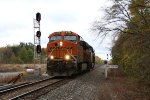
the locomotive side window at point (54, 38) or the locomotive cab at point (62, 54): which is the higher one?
the locomotive side window at point (54, 38)

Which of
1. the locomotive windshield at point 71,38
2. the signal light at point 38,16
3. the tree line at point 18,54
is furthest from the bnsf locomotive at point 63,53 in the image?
the tree line at point 18,54

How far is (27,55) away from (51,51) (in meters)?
95.2

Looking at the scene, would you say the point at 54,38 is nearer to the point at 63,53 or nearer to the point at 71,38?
the point at 71,38

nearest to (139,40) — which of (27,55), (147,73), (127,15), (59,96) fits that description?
(147,73)

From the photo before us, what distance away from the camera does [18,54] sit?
133 meters

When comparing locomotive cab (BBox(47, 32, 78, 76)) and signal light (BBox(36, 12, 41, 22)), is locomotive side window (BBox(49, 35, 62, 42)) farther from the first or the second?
signal light (BBox(36, 12, 41, 22))

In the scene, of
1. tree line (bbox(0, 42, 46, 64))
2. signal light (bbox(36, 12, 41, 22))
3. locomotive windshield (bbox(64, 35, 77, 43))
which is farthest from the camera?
tree line (bbox(0, 42, 46, 64))

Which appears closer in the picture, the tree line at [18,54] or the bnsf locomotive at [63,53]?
the bnsf locomotive at [63,53]

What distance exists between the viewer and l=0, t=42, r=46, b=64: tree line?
124812 mm

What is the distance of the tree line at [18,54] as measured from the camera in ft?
409

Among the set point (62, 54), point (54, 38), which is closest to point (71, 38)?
point (54, 38)

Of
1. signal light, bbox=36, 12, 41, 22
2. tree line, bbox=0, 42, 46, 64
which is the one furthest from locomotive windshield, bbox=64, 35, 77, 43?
tree line, bbox=0, 42, 46, 64

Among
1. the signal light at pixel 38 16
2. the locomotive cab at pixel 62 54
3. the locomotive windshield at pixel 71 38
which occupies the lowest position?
the locomotive cab at pixel 62 54

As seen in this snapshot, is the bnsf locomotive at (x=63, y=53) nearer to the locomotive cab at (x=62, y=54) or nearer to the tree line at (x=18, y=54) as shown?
the locomotive cab at (x=62, y=54)
